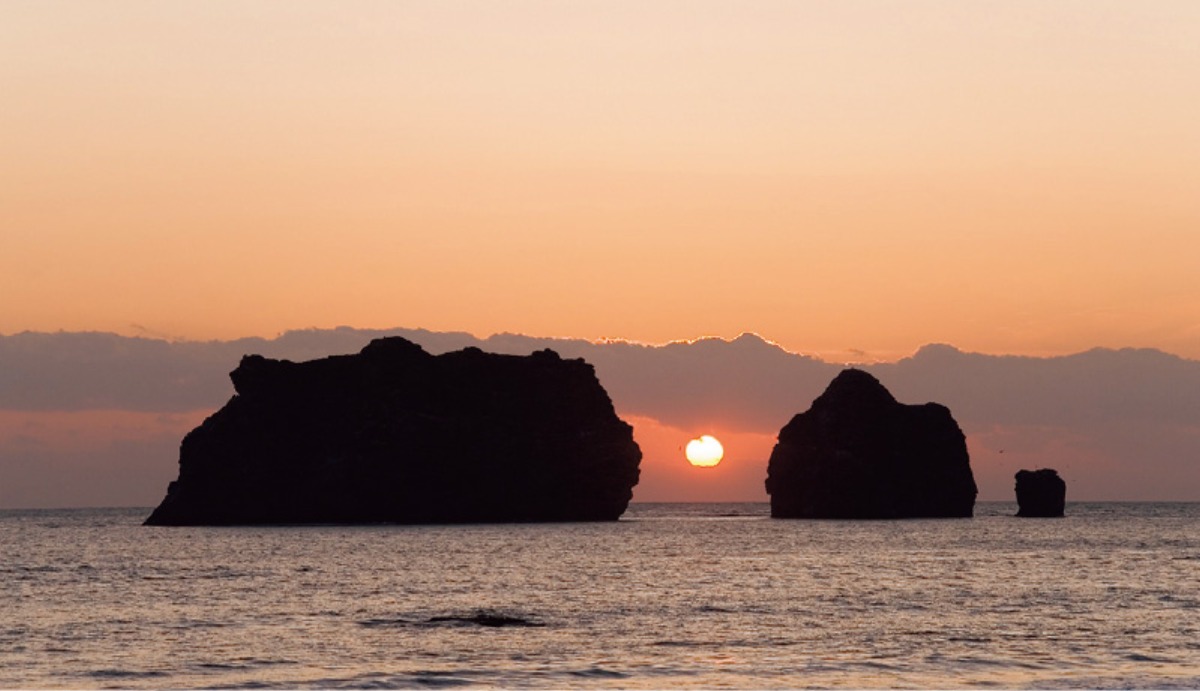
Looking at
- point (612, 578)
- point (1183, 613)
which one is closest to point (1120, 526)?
point (612, 578)

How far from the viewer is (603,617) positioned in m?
66.4

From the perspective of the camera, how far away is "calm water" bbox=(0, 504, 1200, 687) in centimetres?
4812

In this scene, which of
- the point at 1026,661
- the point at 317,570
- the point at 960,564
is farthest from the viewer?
the point at 960,564

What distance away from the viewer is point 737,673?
47781 millimetres

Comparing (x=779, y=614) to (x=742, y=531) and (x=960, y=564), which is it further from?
(x=742, y=531)

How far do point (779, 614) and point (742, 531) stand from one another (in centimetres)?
11347

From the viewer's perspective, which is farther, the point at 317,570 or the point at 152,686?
the point at 317,570

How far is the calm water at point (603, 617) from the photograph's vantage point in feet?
158

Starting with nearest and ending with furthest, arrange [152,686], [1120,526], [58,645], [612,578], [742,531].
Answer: [152,686] < [58,645] < [612,578] < [742,531] < [1120,526]

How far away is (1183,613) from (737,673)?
90.1ft

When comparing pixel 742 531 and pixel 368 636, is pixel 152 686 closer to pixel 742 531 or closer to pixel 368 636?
pixel 368 636

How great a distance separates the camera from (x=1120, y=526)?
197 meters

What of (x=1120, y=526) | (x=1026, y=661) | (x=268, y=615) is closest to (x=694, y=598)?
(x=268, y=615)

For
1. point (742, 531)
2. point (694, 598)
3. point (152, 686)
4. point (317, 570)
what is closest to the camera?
point (152, 686)
